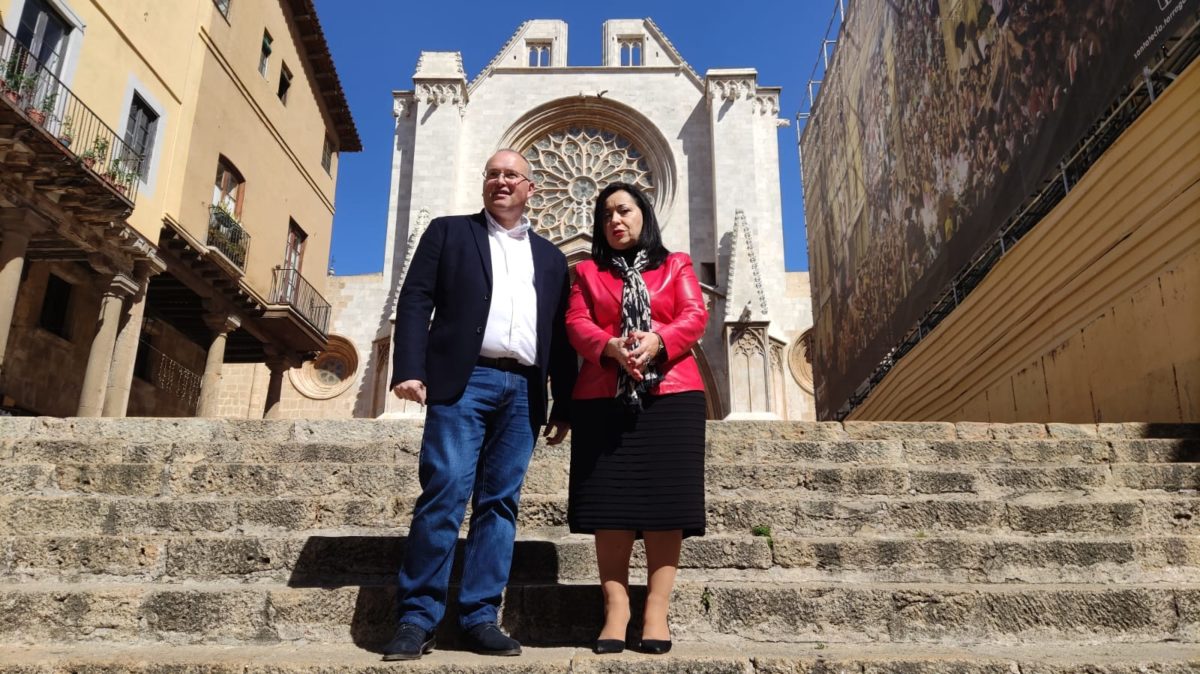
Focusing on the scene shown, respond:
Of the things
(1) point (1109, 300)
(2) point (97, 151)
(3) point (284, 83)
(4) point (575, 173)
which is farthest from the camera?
(4) point (575, 173)

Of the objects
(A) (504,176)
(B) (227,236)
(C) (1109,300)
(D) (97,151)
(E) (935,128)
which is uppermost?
(E) (935,128)

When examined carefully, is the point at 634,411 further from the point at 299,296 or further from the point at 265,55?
the point at 265,55

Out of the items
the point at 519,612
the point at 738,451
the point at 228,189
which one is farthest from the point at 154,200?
the point at 519,612

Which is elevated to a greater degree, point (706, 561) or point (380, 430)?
point (380, 430)

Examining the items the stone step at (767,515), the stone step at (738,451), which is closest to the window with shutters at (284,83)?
the stone step at (738,451)

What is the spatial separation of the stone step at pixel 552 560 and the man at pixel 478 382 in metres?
0.64

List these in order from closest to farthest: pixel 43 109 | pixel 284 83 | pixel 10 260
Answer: pixel 10 260 → pixel 43 109 → pixel 284 83

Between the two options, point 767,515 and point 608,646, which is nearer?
point 608,646

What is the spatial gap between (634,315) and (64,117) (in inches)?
371

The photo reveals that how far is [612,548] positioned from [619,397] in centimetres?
53

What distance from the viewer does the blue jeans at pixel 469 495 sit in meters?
2.54

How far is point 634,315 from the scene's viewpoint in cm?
277

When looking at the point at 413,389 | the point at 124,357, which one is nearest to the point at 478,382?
the point at 413,389

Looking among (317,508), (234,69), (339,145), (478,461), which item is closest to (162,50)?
(234,69)
